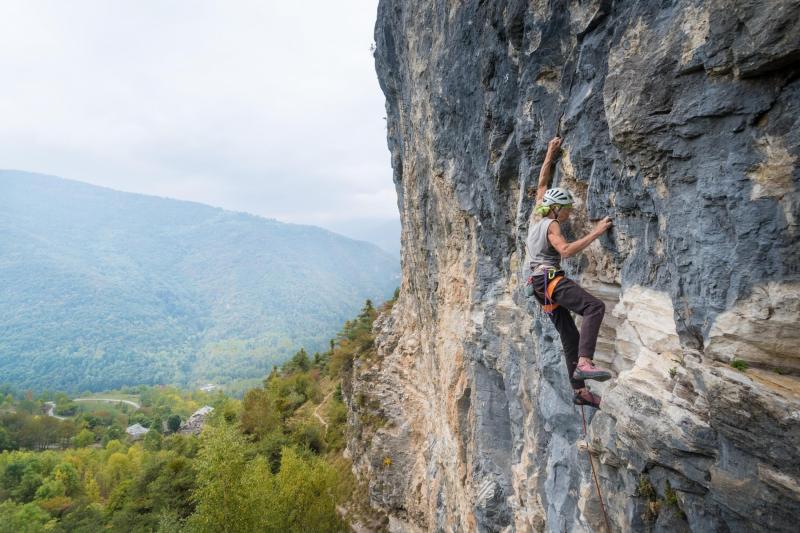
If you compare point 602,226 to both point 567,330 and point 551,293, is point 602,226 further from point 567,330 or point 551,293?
point 567,330

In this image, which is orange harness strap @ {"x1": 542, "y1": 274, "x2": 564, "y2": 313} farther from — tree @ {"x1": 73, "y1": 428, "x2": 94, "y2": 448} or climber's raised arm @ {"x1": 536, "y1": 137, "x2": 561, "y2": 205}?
tree @ {"x1": 73, "y1": 428, "x2": 94, "y2": 448}

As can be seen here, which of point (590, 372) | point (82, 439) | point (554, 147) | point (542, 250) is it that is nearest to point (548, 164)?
point (554, 147)

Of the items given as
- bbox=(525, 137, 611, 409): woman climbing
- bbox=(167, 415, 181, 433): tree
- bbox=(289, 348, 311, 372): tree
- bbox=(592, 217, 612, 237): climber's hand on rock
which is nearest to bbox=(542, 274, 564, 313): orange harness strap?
bbox=(525, 137, 611, 409): woman climbing

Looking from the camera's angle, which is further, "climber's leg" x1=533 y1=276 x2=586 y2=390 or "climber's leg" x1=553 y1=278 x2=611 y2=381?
"climber's leg" x1=533 y1=276 x2=586 y2=390

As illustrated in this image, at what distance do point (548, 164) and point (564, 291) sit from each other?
230 cm

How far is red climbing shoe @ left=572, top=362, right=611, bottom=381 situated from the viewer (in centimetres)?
513

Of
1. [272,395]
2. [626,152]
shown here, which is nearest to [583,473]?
[626,152]

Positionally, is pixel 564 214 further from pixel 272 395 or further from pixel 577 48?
pixel 272 395

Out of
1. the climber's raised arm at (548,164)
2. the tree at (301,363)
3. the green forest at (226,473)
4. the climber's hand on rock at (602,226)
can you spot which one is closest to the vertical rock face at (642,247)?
the climber's hand on rock at (602,226)

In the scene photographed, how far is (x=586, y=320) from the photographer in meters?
5.34

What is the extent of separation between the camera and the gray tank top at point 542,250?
5809mm

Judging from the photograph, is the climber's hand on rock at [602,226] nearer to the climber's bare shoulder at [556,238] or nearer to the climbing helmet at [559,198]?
the climber's bare shoulder at [556,238]

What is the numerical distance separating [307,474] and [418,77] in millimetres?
19026

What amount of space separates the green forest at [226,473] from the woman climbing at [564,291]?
17.2 metres
